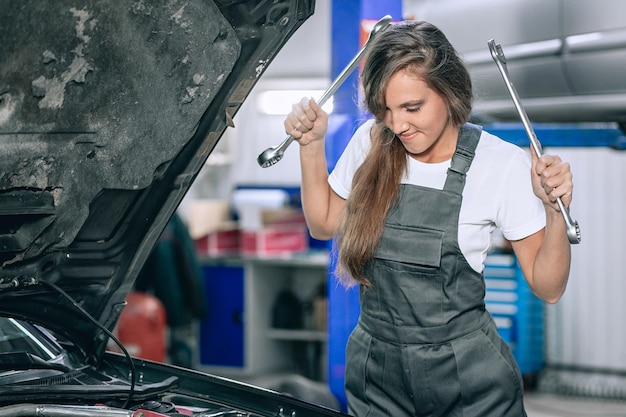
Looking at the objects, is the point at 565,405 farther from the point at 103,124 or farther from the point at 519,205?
the point at 103,124

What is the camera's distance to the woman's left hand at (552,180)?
5.16ft

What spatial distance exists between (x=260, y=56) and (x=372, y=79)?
0.72 feet

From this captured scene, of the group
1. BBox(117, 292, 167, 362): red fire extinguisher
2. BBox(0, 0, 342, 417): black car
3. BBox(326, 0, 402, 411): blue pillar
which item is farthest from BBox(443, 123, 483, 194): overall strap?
BBox(117, 292, 167, 362): red fire extinguisher

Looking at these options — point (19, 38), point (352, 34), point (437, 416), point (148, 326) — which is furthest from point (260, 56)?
point (148, 326)

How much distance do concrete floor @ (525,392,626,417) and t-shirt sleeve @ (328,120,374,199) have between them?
333cm

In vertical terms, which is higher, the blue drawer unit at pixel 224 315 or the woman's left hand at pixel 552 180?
the woman's left hand at pixel 552 180

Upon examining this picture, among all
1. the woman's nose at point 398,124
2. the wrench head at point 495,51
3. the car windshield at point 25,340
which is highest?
the wrench head at point 495,51

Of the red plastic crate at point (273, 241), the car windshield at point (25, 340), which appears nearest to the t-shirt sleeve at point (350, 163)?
the car windshield at point (25, 340)

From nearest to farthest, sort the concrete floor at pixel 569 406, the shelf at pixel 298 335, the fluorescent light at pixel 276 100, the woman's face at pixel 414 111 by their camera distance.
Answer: the woman's face at pixel 414 111 → the concrete floor at pixel 569 406 → the shelf at pixel 298 335 → the fluorescent light at pixel 276 100

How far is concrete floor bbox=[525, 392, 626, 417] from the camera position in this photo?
4.91 m

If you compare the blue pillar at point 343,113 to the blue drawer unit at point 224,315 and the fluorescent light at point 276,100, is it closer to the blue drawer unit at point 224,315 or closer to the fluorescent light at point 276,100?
the blue drawer unit at point 224,315

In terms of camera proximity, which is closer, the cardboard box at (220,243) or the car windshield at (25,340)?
the car windshield at (25,340)

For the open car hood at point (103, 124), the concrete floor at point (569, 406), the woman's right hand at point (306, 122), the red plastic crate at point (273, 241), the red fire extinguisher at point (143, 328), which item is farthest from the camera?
the red plastic crate at point (273, 241)

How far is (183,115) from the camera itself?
5.38 feet
